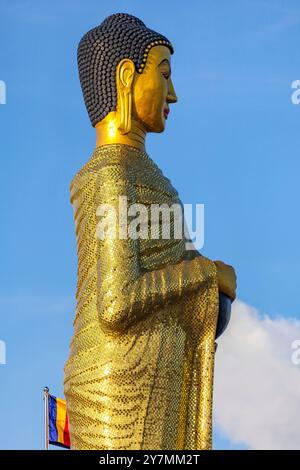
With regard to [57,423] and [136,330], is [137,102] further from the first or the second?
[57,423]

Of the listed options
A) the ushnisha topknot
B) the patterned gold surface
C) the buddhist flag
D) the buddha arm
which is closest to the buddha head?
the ushnisha topknot

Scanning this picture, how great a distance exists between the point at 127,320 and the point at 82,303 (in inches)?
21.0

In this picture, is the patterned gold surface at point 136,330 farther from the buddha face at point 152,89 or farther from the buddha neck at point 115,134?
the buddha face at point 152,89

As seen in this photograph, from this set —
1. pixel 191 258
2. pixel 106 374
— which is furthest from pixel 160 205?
pixel 106 374

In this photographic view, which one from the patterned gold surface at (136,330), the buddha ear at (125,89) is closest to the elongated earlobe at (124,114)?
the buddha ear at (125,89)

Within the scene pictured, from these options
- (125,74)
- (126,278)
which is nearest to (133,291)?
(126,278)

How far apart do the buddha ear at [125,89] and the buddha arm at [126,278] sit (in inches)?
18.5

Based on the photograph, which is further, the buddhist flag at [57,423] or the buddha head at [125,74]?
the buddhist flag at [57,423]

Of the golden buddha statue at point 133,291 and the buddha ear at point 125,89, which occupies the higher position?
the buddha ear at point 125,89

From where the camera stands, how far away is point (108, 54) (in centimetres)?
1204

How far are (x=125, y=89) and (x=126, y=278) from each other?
1654mm

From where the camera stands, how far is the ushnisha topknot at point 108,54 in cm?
1202

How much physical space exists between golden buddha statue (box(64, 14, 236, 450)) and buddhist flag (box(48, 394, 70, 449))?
5.77 meters
